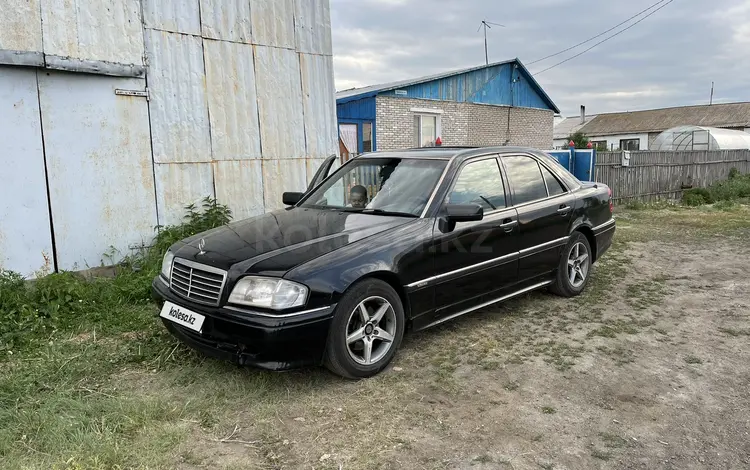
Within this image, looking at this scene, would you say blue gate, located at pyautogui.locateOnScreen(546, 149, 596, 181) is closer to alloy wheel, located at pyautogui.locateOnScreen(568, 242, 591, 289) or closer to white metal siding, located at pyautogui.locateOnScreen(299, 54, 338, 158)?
white metal siding, located at pyautogui.locateOnScreen(299, 54, 338, 158)

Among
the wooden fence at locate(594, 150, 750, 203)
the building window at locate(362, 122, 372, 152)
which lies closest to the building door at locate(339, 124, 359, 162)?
the building window at locate(362, 122, 372, 152)

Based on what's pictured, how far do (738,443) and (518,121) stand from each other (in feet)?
61.6

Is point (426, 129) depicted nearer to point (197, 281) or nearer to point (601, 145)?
point (197, 281)

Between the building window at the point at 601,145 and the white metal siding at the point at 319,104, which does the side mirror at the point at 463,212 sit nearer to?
the white metal siding at the point at 319,104

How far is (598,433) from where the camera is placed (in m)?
2.96

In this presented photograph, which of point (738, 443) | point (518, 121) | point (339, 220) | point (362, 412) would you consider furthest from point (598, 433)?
point (518, 121)

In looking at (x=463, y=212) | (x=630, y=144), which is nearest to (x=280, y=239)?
(x=463, y=212)

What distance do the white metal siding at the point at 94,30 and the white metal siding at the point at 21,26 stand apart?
7 cm

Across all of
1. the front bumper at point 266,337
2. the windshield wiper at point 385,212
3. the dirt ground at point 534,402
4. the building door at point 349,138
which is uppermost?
the building door at point 349,138

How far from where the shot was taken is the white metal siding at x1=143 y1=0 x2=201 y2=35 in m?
6.18

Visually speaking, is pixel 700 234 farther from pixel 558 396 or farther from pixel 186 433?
pixel 186 433

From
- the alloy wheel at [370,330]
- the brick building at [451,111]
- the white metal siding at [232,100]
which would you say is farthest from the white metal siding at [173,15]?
the brick building at [451,111]

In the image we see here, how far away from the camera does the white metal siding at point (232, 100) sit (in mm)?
6820

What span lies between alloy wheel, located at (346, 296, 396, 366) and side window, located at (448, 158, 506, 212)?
1119 millimetres
